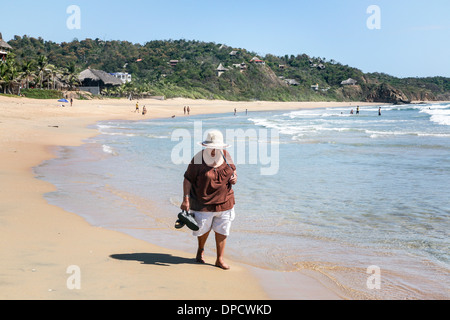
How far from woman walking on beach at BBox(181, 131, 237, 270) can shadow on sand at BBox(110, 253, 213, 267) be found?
483mm

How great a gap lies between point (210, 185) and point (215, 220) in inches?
16.2

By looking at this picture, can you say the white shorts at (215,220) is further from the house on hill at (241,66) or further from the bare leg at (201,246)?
the house on hill at (241,66)

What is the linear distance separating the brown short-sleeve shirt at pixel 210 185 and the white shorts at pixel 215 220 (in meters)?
0.05

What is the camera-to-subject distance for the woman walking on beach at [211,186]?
Answer: 4574mm

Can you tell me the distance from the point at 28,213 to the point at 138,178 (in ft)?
14.0

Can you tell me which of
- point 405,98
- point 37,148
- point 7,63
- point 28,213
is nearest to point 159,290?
point 28,213

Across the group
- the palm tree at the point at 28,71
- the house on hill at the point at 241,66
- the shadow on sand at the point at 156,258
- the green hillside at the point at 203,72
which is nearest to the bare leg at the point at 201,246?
the shadow on sand at the point at 156,258

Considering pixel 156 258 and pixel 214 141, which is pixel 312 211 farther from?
pixel 214 141

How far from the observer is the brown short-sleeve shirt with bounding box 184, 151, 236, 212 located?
4.58 meters

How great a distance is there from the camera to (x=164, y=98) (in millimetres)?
77688

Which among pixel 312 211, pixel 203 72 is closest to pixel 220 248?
pixel 312 211

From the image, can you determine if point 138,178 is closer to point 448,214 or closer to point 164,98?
point 448,214

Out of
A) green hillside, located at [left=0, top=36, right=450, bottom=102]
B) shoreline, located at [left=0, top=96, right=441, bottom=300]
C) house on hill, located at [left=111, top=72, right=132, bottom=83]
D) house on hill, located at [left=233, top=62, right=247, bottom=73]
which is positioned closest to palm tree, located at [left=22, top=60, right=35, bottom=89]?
green hillside, located at [left=0, top=36, right=450, bottom=102]

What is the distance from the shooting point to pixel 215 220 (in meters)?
4.74
